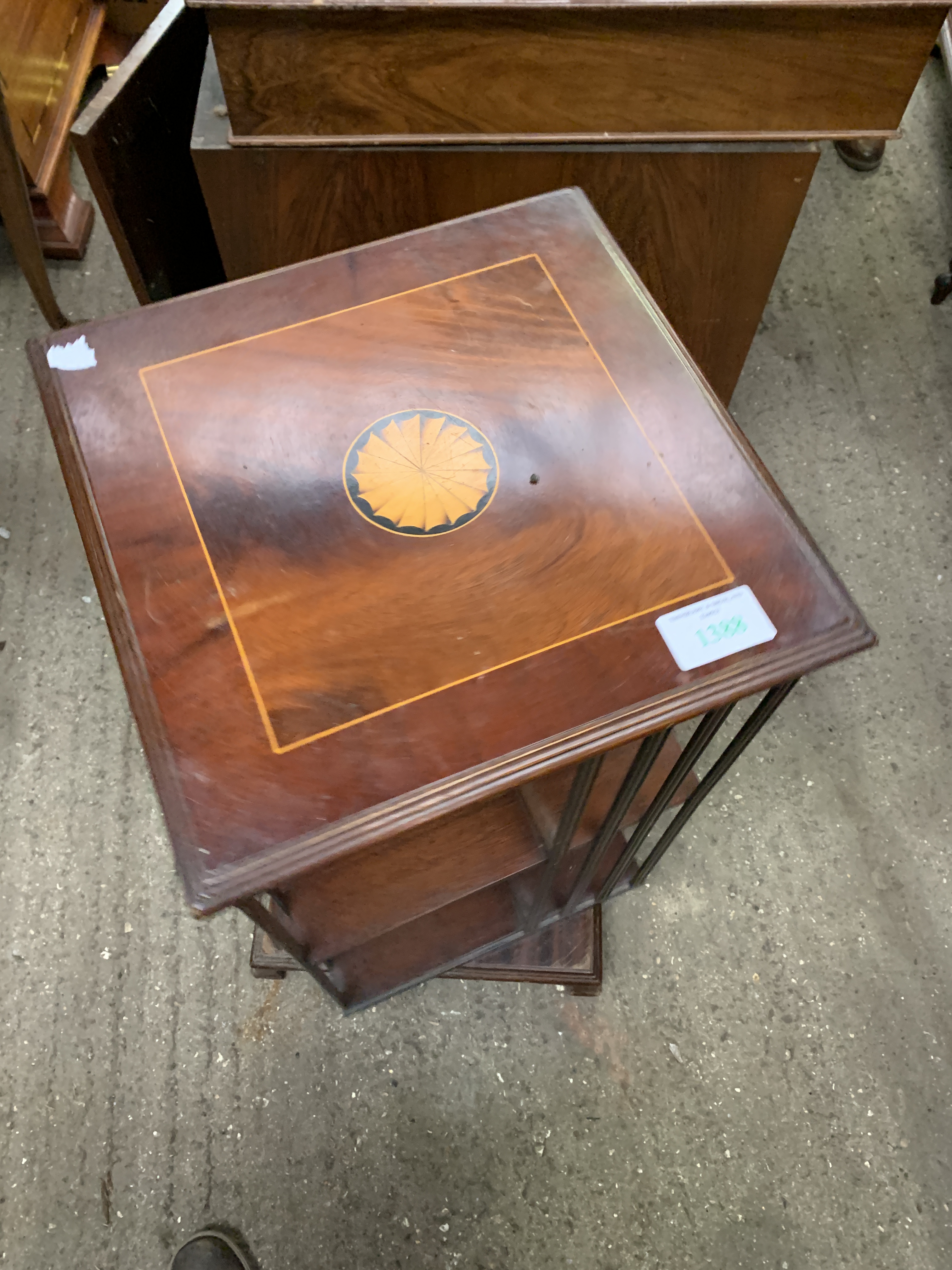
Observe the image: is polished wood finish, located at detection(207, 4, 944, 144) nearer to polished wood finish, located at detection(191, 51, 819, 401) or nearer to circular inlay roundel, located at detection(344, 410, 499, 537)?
polished wood finish, located at detection(191, 51, 819, 401)

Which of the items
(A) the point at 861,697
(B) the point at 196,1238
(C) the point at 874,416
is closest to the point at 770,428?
(C) the point at 874,416

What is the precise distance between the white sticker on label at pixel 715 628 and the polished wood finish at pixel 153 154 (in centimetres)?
85

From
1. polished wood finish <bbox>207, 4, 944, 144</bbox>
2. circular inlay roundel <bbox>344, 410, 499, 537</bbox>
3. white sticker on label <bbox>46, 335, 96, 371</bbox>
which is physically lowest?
white sticker on label <bbox>46, 335, 96, 371</bbox>

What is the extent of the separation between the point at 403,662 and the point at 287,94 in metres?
0.73

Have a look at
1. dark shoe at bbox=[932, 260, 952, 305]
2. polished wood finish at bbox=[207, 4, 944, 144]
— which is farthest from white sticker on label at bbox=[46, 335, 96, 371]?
dark shoe at bbox=[932, 260, 952, 305]

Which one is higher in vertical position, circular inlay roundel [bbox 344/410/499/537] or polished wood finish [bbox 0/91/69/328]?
circular inlay roundel [bbox 344/410/499/537]

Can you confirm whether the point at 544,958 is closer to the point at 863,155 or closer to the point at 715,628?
the point at 715,628

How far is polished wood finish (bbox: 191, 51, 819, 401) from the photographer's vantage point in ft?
3.47

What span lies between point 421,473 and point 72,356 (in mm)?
347

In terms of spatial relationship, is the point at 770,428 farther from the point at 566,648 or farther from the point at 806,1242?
the point at 806,1242

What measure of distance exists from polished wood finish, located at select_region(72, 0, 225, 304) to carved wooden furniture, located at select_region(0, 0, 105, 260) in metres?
0.44

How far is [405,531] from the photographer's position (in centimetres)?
70

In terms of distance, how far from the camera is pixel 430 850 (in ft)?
2.83

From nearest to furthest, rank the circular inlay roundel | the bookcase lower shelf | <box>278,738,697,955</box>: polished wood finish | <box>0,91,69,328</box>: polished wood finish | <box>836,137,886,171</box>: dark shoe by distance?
the circular inlay roundel → <box>278,738,697,955</box>: polished wood finish → the bookcase lower shelf → <box>0,91,69,328</box>: polished wood finish → <box>836,137,886,171</box>: dark shoe
